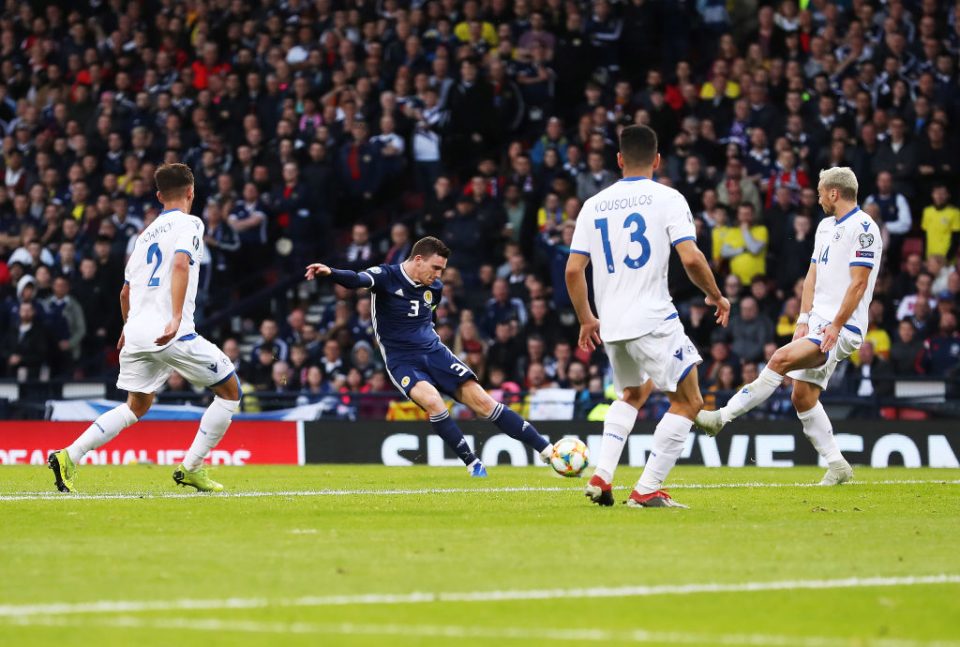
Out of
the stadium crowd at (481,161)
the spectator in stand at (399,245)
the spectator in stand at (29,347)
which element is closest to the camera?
the stadium crowd at (481,161)

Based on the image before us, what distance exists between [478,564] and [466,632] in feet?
6.40

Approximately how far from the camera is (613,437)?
1084 cm

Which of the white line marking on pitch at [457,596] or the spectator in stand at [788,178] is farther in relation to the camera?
the spectator in stand at [788,178]

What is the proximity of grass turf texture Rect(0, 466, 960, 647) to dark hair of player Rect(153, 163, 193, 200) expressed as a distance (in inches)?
93.7

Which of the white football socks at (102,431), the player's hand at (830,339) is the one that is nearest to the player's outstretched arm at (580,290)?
the player's hand at (830,339)

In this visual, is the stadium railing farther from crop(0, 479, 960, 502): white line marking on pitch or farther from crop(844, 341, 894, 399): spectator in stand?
crop(0, 479, 960, 502): white line marking on pitch

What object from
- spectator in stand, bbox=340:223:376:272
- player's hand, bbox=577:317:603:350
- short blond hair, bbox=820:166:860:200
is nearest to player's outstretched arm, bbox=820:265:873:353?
short blond hair, bbox=820:166:860:200

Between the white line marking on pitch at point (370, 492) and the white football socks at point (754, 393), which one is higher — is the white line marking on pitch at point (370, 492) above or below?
below

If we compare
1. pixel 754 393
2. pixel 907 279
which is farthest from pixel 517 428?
pixel 907 279

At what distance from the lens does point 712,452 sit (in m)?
20.2

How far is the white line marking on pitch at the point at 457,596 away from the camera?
21.0ft

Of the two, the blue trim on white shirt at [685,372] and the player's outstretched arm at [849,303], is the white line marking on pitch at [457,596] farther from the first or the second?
the player's outstretched arm at [849,303]

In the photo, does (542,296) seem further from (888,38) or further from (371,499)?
(371,499)

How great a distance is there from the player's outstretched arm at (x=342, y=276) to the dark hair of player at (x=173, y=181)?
1.18m
